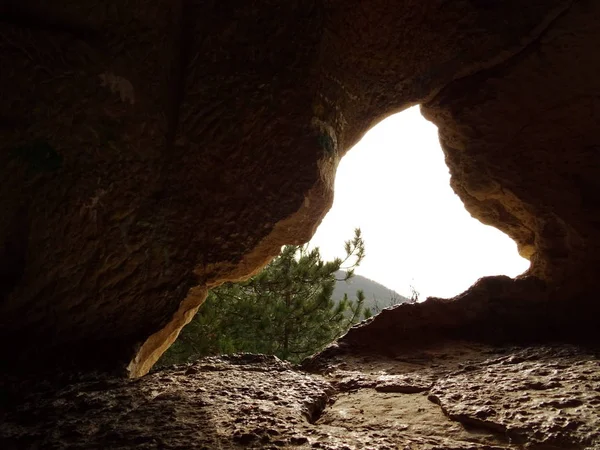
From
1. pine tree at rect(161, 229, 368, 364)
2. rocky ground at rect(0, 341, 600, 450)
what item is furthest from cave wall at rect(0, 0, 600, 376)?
pine tree at rect(161, 229, 368, 364)

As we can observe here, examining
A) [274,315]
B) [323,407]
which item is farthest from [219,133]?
[274,315]

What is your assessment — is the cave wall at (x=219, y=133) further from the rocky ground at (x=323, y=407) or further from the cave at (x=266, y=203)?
the rocky ground at (x=323, y=407)

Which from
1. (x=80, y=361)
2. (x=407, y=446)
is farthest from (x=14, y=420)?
(x=407, y=446)

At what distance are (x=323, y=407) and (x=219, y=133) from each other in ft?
4.73

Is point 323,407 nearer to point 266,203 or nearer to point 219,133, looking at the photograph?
point 266,203

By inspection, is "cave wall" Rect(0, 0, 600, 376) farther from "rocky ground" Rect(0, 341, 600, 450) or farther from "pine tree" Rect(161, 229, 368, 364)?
"pine tree" Rect(161, 229, 368, 364)

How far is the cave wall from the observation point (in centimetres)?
216

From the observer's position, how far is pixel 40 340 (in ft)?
7.18

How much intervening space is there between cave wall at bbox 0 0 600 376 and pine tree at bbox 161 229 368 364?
4.13 meters

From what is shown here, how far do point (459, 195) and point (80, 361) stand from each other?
2.64 m

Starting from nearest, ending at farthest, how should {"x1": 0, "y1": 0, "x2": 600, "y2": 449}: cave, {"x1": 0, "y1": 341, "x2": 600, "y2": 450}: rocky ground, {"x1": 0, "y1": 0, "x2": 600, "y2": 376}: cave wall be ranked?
{"x1": 0, "y1": 341, "x2": 600, "y2": 450}: rocky ground < {"x1": 0, "y1": 0, "x2": 600, "y2": 449}: cave < {"x1": 0, "y1": 0, "x2": 600, "y2": 376}: cave wall

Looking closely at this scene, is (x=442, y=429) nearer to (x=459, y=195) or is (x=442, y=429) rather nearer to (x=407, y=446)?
(x=407, y=446)

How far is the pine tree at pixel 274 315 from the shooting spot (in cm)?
677

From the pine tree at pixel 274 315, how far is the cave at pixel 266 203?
13.6 ft
